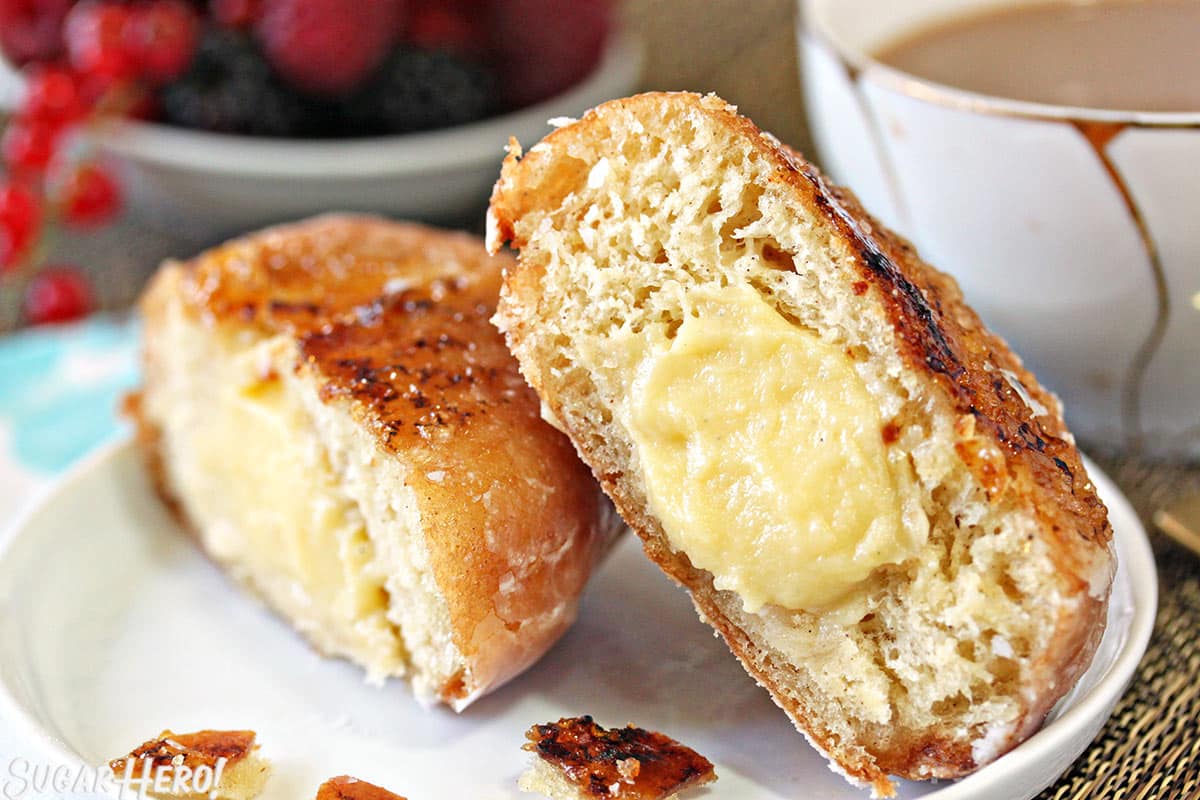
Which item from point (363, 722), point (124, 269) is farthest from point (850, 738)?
point (124, 269)

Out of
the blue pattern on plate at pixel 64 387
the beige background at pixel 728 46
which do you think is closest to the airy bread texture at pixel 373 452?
the blue pattern on plate at pixel 64 387

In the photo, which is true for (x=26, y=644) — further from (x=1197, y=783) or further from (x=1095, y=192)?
(x=1095, y=192)

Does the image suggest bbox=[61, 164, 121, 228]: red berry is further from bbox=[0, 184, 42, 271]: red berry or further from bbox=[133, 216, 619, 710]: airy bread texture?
bbox=[133, 216, 619, 710]: airy bread texture

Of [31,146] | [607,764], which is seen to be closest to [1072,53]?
[607,764]

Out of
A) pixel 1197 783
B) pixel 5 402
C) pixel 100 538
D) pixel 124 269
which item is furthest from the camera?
pixel 124 269

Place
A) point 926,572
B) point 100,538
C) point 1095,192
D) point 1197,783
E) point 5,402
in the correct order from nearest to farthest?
point 926,572 < point 1197,783 < point 1095,192 < point 100,538 < point 5,402

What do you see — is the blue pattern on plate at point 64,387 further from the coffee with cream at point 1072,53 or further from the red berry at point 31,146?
the coffee with cream at point 1072,53

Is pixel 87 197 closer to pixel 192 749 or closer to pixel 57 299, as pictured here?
pixel 57 299
